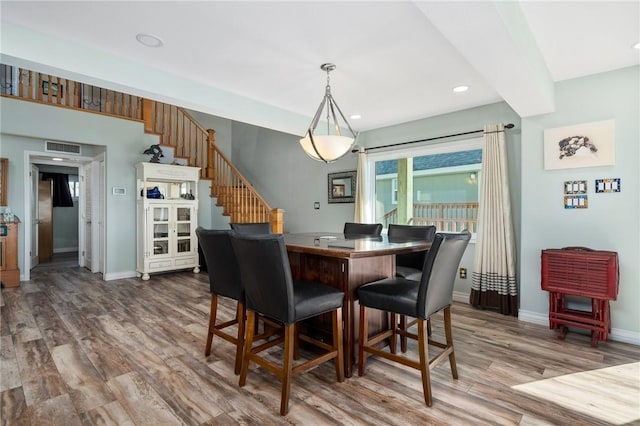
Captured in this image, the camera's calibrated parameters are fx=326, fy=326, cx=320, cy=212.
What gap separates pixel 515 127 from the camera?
3.69 meters

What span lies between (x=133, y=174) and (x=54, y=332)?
10.6 feet

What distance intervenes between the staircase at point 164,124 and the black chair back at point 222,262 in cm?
281

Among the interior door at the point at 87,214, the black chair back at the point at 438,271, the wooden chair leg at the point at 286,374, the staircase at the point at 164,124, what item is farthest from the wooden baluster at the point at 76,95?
the black chair back at the point at 438,271

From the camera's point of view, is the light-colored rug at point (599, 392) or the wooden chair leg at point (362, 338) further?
the wooden chair leg at point (362, 338)

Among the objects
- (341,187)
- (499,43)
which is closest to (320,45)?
(499,43)

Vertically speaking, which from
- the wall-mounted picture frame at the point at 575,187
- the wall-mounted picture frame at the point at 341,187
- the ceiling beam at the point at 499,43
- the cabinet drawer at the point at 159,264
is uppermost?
the ceiling beam at the point at 499,43

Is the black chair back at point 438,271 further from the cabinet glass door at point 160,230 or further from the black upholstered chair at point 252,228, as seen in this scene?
the cabinet glass door at point 160,230

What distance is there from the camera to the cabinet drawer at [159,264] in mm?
5402

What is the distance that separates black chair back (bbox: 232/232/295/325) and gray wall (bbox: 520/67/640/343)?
2842mm

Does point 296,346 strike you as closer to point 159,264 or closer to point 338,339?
point 338,339

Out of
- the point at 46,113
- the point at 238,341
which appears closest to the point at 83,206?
the point at 46,113

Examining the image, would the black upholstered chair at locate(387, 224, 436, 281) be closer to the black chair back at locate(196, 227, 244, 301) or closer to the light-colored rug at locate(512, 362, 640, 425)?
the light-colored rug at locate(512, 362, 640, 425)

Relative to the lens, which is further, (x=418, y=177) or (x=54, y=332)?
(x=418, y=177)

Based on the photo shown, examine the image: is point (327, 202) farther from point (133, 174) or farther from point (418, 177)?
point (133, 174)
